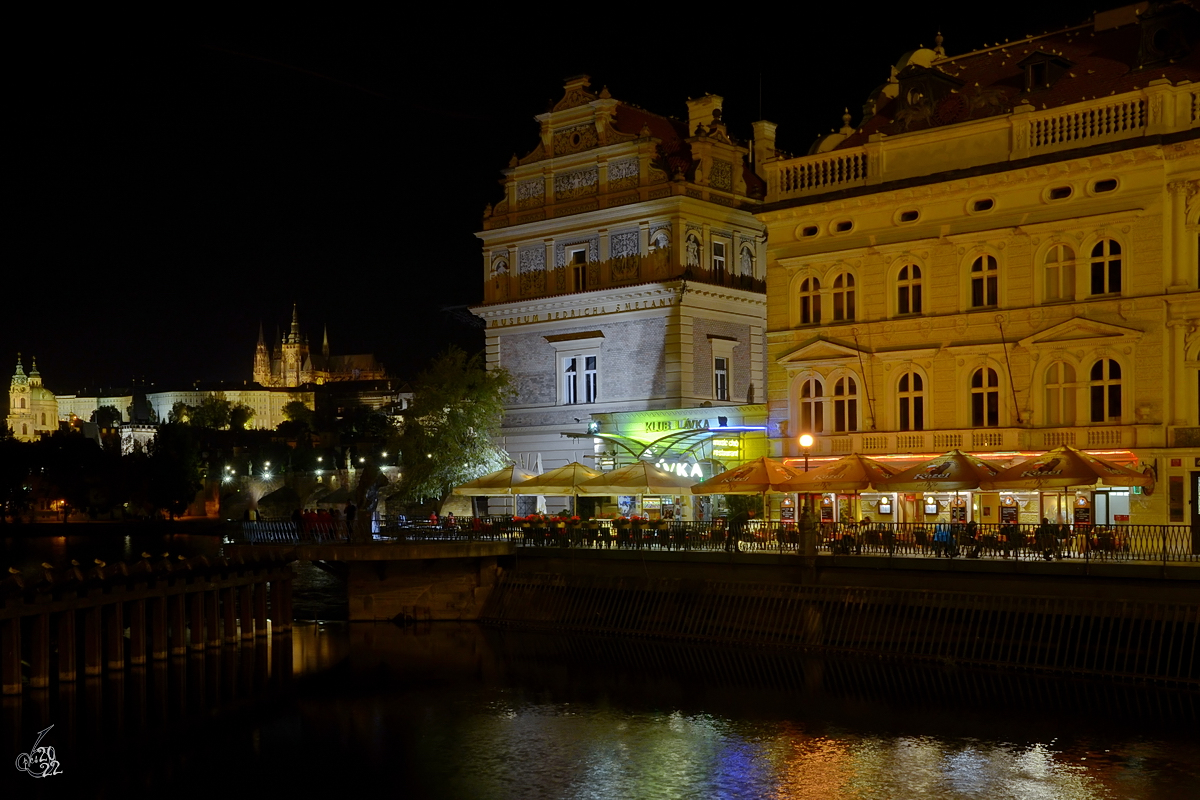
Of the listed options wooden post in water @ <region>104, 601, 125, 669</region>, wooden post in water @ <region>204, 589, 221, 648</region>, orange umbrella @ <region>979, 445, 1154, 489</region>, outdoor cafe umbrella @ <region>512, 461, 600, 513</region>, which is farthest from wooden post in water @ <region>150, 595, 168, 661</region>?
orange umbrella @ <region>979, 445, 1154, 489</region>

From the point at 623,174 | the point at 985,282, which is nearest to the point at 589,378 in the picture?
the point at 623,174

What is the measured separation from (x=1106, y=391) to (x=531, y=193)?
98.8 ft

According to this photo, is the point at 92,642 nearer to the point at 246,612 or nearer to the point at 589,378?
the point at 246,612

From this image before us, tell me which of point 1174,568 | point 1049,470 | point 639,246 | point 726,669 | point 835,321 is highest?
point 639,246

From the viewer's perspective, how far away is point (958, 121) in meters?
47.7

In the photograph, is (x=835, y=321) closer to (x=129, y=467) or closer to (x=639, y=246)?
(x=639, y=246)

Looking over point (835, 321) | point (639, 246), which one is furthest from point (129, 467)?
point (835, 321)

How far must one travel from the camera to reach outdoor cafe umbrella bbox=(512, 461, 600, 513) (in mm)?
49062

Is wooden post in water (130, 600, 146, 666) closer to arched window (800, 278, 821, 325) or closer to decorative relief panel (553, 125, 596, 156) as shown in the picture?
arched window (800, 278, 821, 325)

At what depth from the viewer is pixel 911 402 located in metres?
48.3

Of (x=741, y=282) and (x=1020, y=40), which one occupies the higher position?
(x=1020, y=40)

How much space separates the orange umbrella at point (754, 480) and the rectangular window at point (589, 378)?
19.0m

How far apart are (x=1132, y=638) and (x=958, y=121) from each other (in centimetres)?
1988

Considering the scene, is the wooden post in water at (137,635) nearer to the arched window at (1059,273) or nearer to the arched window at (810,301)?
the arched window at (810,301)
